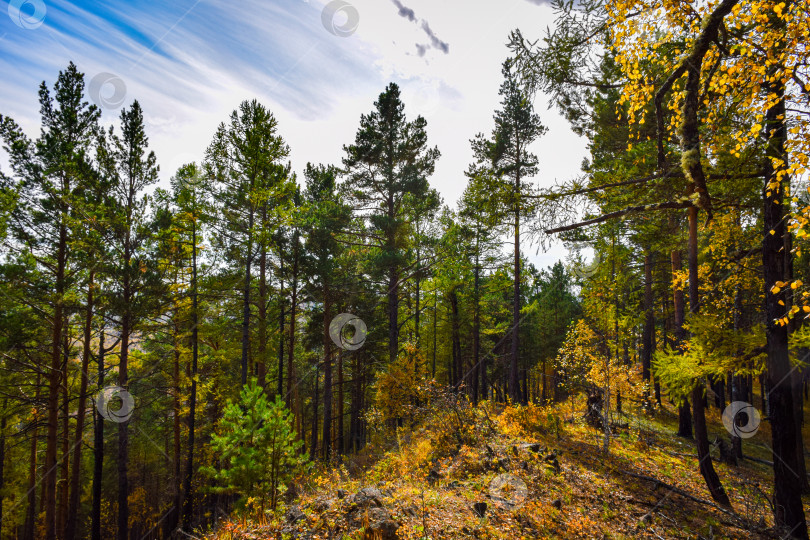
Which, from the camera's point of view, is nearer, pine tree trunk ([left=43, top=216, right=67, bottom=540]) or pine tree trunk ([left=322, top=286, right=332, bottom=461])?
pine tree trunk ([left=43, top=216, right=67, bottom=540])

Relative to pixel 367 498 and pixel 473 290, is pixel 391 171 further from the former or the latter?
pixel 367 498

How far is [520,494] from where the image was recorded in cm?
745

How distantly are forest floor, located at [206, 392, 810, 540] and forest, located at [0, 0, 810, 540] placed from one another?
67 millimetres

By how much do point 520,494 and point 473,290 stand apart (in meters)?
15.7

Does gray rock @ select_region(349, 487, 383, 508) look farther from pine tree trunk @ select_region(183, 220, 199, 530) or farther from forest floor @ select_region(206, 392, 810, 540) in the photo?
pine tree trunk @ select_region(183, 220, 199, 530)

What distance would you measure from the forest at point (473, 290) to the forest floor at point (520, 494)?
2.6 inches

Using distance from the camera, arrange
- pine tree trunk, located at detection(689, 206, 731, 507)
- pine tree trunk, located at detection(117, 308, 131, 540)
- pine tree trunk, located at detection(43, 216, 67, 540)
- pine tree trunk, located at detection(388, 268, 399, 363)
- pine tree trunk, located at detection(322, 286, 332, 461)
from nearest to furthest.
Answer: pine tree trunk, located at detection(689, 206, 731, 507)
pine tree trunk, located at detection(43, 216, 67, 540)
pine tree trunk, located at detection(117, 308, 131, 540)
pine tree trunk, located at detection(322, 286, 332, 461)
pine tree trunk, located at detection(388, 268, 399, 363)

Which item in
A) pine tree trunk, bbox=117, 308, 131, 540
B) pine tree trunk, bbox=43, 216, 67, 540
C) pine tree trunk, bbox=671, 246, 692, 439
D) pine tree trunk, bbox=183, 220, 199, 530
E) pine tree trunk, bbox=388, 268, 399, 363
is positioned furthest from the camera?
pine tree trunk, bbox=388, 268, 399, 363

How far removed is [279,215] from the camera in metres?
12.8

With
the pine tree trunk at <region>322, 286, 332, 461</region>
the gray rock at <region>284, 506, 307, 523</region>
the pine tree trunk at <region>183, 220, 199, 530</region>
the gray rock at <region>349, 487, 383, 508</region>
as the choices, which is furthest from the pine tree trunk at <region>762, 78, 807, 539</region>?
the pine tree trunk at <region>183, 220, 199, 530</region>

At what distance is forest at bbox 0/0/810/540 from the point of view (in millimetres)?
5191

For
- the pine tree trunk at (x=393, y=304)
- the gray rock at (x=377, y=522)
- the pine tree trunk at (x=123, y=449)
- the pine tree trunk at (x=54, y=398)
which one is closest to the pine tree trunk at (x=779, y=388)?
the gray rock at (x=377, y=522)

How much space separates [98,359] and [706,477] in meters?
17.9

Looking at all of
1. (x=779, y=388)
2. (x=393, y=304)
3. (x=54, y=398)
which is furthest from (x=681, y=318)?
(x=54, y=398)
